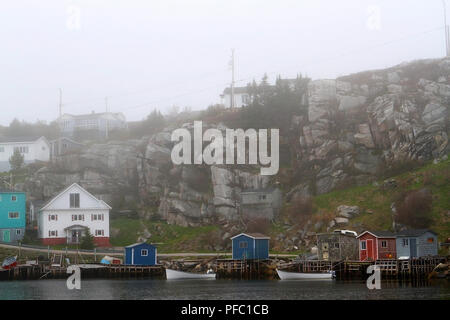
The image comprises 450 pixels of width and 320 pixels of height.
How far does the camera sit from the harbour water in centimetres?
5444

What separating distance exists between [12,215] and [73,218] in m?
7.64

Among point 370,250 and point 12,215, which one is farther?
point 12,215

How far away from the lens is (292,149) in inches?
4040

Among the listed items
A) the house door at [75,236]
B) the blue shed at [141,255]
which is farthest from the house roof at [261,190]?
the house door at [75,236]

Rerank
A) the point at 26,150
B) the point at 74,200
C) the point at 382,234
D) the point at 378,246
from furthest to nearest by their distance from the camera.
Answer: the point at 26,150 < the point at 74,200 < the point at 382,234 < the point at 378,246

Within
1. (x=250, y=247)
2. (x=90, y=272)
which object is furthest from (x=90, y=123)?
(x=250, y=247)

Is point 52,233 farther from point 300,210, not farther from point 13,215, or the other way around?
point 300,210

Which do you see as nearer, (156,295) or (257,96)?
(156,295)

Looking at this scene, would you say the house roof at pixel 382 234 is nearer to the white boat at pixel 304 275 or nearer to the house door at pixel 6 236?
the white boat at pixel 304 275

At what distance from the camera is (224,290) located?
60.7 metres

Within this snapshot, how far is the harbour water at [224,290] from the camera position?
5444 centimetres
